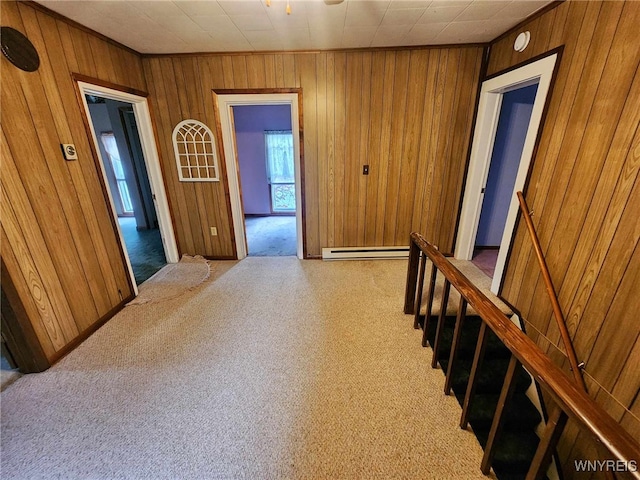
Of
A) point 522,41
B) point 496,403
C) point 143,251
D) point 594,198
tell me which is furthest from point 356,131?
point 143,251

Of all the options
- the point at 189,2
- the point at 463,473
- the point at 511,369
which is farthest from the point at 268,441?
the point at 189,2

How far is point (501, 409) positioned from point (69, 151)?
10.5ft

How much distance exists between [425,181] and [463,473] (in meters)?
2.77

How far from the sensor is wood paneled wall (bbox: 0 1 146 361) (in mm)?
1714

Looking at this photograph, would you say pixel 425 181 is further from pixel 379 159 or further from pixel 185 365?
pixel 185 365

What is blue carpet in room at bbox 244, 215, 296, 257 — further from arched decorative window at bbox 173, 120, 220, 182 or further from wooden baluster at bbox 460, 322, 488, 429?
wooden baluster at bbox 460, 322, 488, 429

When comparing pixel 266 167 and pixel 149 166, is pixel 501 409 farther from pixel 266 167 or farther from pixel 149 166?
pixel 266 167

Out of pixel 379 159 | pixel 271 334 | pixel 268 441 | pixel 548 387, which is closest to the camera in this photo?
pixel 548 387

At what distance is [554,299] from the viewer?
1.90 m

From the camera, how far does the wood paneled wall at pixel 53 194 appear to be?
171cm

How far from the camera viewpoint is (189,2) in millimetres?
1909

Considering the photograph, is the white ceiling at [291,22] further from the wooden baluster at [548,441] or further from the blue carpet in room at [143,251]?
the wooden baluster at [548,441]

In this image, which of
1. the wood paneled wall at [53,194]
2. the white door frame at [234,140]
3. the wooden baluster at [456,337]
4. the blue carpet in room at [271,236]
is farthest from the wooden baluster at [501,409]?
the blue carpet in room at [271,236]

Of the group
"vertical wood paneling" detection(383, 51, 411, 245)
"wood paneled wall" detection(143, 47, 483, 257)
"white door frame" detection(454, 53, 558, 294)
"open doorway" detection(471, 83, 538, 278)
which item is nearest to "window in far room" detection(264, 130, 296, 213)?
"wood paneled wall" detection(143, 47, 483, 257)
